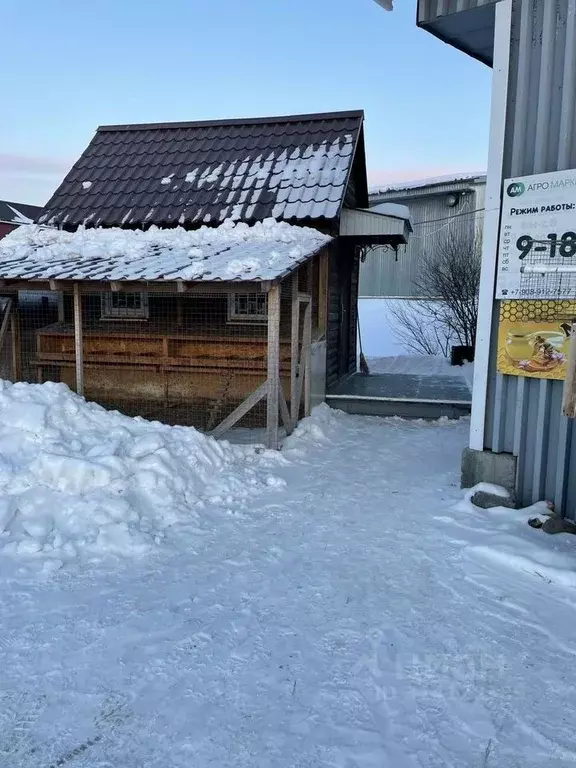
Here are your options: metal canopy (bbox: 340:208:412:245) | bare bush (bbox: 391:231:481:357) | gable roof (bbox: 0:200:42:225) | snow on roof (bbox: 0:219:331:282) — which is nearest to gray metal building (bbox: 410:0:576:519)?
snow on roof (bbox: 0:219:331:282)

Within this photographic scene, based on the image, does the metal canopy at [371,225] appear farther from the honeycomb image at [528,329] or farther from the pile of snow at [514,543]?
the pile of snow at [514,543]

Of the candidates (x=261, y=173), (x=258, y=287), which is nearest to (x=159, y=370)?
(x=258, y=287)

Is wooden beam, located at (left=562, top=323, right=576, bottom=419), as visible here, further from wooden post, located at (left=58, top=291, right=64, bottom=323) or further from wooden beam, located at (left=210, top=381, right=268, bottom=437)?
wooden post, located at (left=58, top=291, right=64, bottom=323)

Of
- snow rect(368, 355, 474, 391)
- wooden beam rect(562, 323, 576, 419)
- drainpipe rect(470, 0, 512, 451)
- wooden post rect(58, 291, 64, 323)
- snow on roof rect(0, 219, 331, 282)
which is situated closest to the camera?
wooden beam rect(562, 323, 576, 419)

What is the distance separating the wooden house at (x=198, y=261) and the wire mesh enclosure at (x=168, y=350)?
0.02 metres

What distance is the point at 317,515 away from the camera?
500 centimetres

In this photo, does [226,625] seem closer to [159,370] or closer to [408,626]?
[408,626]

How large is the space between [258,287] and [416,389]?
187 inches

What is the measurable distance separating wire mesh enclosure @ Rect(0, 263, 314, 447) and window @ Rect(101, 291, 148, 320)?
16 mm

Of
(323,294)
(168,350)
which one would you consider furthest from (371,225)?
(168,350)

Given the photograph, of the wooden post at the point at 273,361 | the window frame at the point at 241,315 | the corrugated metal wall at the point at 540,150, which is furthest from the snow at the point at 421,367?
the corrugated metal wall at the point at 540,150

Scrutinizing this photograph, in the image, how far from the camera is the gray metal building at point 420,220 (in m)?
20.2

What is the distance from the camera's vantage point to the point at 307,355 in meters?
8.37

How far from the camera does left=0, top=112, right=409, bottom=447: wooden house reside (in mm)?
7566
